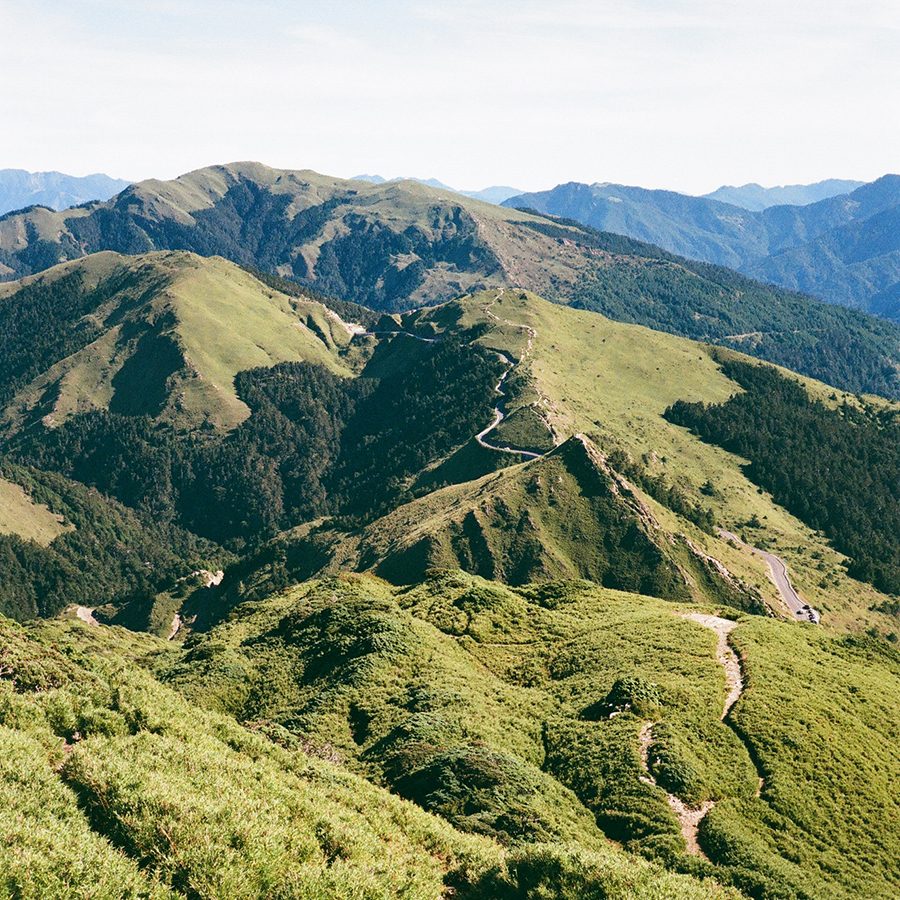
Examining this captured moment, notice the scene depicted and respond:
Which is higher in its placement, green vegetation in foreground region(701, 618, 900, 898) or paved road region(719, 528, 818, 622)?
green vegetation in foreground region(701, 618, 900, 898)

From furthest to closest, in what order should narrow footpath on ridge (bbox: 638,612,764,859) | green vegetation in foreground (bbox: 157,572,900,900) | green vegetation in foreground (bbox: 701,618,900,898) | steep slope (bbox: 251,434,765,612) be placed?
steep slope (bbox: 251,434,765,612) → narrow footpath on ridge (bbox: 638,612,764,859) → green vegetation in foreground (bbox: 157,572,900,900) → green vegetation in foreground (bbox: 701,618,900,898)

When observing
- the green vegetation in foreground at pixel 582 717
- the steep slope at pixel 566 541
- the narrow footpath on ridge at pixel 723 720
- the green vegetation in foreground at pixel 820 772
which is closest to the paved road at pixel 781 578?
the steep slope at pixel 566 541

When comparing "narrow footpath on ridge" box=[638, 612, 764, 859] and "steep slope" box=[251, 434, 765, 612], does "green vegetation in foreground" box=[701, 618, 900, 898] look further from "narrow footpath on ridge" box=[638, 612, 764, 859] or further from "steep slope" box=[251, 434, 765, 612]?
"steep slope" box=[251, 434, 765, 612]

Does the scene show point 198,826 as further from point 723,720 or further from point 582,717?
point 723,720

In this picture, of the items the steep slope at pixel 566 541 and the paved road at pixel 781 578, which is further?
the paved road at pixel 781 578

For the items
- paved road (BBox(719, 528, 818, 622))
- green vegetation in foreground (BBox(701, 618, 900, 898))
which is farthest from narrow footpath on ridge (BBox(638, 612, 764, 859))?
paved road (BBox(719, 528, 818, 622))

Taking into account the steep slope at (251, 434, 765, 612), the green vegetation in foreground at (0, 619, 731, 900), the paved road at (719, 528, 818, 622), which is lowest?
the paved road at (719, 528, 818, 622)

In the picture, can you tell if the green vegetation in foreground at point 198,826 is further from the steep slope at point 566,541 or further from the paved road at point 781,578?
the paved road at point 781,578
